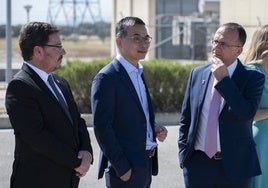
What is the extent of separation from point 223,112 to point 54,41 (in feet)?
4.24

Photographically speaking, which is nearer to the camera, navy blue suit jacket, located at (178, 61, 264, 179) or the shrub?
navy blue suit jacket, located at (178, 61, 264, 179)

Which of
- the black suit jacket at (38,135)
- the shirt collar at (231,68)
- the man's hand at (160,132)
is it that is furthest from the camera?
the man's hand at (160,132)

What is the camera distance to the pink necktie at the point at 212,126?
4418mm

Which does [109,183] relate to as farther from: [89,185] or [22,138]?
[89,185]

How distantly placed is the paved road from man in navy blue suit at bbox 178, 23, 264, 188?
305 cm

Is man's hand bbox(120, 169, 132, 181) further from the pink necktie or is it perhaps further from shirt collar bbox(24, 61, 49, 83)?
shirt collar bbox(24, 61, 49, 83)

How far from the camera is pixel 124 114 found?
426 centimetres

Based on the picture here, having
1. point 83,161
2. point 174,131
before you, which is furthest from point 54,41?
point 174,131

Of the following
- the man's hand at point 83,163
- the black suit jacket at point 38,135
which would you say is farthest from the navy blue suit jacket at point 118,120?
the black suit jacket at point 38,135

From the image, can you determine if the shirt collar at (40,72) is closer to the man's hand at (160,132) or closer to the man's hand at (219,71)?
the man's hand at (160,132)

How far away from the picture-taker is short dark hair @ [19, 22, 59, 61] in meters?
3.94

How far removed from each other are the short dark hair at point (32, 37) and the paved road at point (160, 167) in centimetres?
370

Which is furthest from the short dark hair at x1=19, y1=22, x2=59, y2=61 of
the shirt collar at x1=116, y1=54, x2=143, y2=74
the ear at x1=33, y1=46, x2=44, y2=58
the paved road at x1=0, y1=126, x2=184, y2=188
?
the paved road at x1=0, y1=126, x2=184, y2=188

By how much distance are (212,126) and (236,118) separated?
0.59ft
